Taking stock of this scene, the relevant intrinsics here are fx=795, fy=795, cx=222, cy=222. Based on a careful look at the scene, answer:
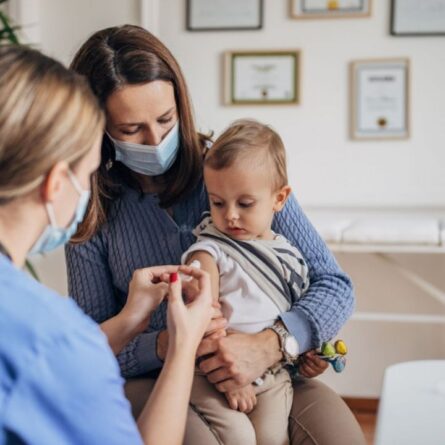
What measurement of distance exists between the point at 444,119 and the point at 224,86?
92 cm

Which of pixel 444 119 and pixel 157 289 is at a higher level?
pixel 444 119

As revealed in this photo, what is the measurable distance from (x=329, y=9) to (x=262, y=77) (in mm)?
386

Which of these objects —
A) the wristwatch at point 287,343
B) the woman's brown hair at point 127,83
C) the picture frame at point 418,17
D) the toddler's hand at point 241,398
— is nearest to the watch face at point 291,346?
the wristwatch at point 287,343

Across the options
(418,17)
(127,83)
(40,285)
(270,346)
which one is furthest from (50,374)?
(418,17)

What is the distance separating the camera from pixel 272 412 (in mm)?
1476

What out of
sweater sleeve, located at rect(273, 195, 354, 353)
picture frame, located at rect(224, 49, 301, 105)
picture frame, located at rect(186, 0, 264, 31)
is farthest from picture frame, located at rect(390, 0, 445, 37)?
sweater sleeve, located at rect(273, 195, 354, 353)

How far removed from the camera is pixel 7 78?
37.6 inches

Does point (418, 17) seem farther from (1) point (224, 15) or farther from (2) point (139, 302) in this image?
(2) point (139, 302)

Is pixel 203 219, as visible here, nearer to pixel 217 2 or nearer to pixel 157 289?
pixel 157 289

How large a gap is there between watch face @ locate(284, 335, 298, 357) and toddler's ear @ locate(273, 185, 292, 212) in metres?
0.28

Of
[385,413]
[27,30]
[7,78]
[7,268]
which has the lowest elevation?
[385,413]

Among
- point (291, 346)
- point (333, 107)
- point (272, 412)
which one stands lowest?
point (272, 412)

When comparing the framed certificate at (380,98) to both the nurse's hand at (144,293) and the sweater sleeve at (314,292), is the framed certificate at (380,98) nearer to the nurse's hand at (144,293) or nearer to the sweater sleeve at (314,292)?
the sweater sleeve at (314,292)

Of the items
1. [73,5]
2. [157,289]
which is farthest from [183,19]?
[157,289]
